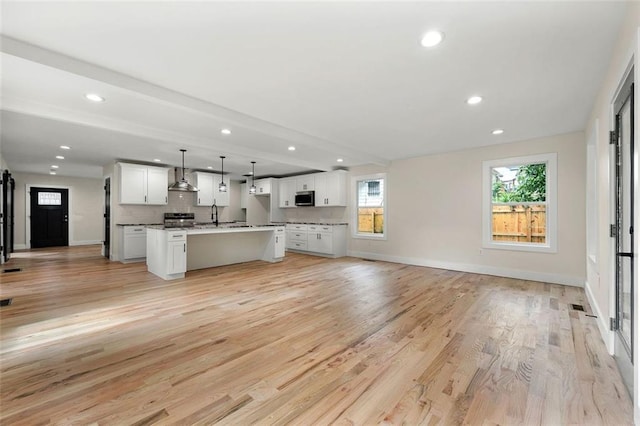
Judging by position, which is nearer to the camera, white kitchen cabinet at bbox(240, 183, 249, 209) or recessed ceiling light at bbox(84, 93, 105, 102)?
recessed ceiling light at bbox(84, 93, 105, 102)

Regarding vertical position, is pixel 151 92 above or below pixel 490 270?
above

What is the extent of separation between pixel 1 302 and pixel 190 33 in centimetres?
424

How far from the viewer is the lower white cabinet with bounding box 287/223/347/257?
7.45 m

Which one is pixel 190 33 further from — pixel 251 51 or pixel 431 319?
pixel 431 319

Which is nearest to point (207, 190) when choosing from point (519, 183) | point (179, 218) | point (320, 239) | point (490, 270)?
point (179, 218)

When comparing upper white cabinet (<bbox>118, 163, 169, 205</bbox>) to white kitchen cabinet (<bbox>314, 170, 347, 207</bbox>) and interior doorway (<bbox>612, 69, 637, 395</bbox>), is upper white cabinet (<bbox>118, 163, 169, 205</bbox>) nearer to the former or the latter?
white kitchen cabinet (<bbox>314, 170, 347, 207</bbox>)

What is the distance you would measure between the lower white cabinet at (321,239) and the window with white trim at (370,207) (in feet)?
1.44

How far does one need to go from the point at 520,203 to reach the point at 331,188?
431 centimetres

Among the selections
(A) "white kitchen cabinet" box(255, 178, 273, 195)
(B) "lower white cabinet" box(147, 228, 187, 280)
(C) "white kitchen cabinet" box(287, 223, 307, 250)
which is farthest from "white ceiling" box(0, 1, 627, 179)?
(A) "white kitchen cabinet" box(255, 178, 273, 195)

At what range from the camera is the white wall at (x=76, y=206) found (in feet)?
29.0

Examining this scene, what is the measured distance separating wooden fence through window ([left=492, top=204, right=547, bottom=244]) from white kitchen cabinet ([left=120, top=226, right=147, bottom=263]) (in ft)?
25.6

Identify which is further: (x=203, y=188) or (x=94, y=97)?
(x=203, y=188)

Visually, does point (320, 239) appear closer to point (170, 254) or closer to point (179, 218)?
point (170, 254)

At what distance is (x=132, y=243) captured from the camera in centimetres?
670
